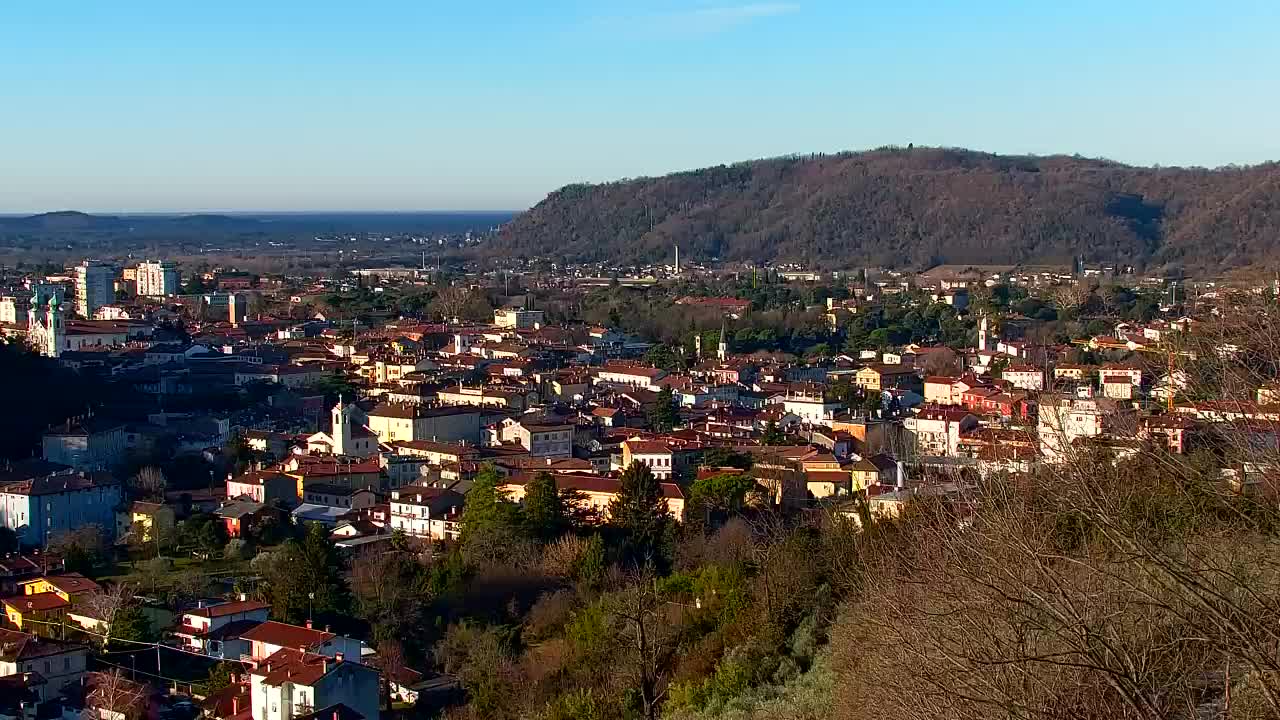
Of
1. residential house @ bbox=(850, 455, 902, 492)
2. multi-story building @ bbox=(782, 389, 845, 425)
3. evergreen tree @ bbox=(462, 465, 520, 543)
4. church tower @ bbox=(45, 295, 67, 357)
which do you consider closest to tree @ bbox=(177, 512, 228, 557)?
evergreen tree @ bbox=(462, 465, 520, 543)

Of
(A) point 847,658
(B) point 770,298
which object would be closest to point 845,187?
(B) point 770,298

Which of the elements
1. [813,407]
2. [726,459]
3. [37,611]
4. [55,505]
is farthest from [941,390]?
[37,611]

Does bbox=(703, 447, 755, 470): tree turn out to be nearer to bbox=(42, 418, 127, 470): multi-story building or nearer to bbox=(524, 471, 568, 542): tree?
bbox=(524, 471, 568, 542): tree

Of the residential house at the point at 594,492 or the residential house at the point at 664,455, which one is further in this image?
the residential house at the point at 664,455

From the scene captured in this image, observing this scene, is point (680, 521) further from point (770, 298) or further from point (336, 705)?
point (770, 298)

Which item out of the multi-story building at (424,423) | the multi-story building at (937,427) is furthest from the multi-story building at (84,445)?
the multi-story building at (937,427)

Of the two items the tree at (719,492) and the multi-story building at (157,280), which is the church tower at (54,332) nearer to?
the multi-story building at (157,280)
